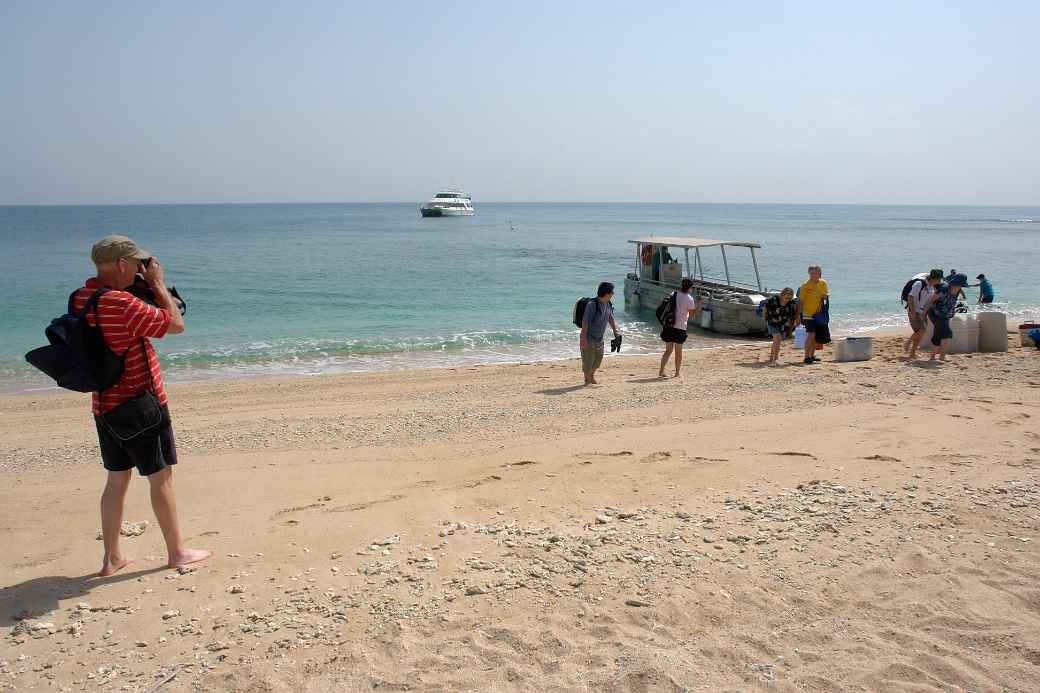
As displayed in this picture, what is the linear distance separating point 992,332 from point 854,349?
235 cm

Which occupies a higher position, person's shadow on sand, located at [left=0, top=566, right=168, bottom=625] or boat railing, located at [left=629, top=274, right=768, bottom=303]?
boat railing, located at [left=629, top=274, right=768, bottom=303]

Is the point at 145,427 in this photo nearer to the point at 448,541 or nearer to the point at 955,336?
the point at 448,541

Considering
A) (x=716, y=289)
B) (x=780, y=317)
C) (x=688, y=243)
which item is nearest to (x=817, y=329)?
(x=780, y=317)

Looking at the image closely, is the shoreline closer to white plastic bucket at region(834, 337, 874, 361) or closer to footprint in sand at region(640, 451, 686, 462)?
white plastic bucket at region(834, 337, 874, 361)

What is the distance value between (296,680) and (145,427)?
4.91 feet

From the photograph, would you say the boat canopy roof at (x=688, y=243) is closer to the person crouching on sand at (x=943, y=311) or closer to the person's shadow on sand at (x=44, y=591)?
the person crouching on sand at (x=943, y=311)

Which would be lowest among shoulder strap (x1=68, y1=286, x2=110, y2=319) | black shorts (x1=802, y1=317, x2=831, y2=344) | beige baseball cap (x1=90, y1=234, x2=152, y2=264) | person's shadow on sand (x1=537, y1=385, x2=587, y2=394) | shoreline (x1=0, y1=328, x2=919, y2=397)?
shoreline (x1=0, y1=328, x2=919, y2=397)

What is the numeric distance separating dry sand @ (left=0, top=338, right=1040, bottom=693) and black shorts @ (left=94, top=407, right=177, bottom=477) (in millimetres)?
605

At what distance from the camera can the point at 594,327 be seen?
1080cm

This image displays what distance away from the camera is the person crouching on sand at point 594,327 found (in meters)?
10.6

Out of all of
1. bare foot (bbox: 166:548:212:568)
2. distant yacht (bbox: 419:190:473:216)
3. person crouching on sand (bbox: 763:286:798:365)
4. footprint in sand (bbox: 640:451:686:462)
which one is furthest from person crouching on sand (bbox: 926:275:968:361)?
distant yacht (bbox: 419:190:473:216)

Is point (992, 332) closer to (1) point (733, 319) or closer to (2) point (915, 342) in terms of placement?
(2) point (915, 342)

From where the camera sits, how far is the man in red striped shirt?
3.62m

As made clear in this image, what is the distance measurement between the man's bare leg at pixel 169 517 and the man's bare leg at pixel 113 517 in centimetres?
14
